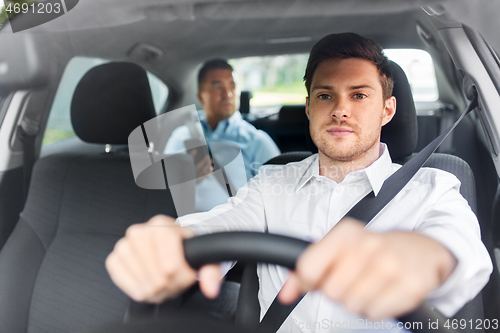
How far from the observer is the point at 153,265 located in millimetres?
544

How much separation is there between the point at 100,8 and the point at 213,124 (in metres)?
0.56

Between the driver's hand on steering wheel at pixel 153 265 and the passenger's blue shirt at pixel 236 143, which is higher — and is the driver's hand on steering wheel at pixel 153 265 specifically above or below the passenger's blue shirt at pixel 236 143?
above

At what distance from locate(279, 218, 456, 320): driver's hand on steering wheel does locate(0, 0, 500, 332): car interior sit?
12.0 inches

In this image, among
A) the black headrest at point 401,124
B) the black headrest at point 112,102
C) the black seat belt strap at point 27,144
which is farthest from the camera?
the black seat belt strap at point 27,144

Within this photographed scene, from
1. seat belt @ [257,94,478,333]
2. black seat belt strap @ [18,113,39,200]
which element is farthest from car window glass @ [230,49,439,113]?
black seat belt strap @ [18,113,39,200]

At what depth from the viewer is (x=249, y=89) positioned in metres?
1.35

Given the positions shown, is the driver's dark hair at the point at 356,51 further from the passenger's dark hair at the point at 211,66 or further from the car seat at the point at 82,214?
the car seat at the point at 82,214

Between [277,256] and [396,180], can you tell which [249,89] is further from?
[277,256]

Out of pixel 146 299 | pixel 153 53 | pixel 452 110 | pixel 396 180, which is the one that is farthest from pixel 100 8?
pixel 452 110

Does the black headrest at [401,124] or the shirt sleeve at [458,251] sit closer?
the shirt sleeve at [458,251]

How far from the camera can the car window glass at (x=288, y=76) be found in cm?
104

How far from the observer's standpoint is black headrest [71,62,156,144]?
1225 mm
